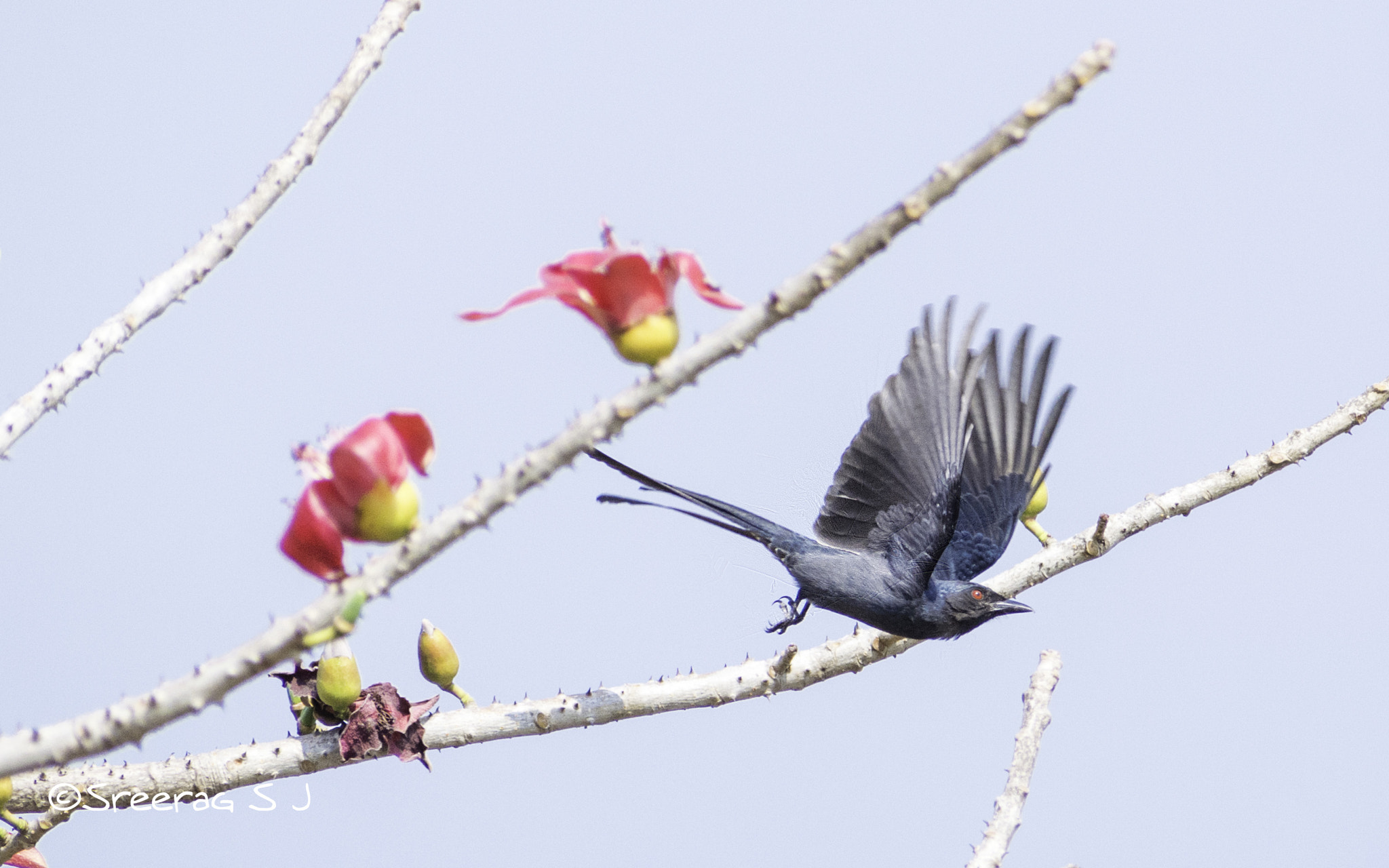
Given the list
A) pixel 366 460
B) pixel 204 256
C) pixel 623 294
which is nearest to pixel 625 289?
pixel 623 294

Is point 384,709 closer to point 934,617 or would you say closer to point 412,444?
point 412,444

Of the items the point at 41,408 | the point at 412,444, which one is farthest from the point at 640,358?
the point at 41,408

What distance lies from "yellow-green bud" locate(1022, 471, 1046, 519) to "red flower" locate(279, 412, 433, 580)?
212 cm

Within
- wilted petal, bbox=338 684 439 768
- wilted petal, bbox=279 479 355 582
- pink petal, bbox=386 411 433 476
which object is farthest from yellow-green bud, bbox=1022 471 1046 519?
wilted petal, bbox=279 479 355 582

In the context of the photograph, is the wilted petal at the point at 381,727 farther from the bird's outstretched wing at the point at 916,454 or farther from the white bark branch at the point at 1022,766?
the bird's outstretched wing at the point at 916,454

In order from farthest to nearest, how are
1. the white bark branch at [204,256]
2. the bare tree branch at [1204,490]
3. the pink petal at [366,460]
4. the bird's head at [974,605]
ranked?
the bird's head at [974,605] < the bare tree branch at [1204,490] < the white bark branch at [204,256] < the pink petal at [366,460]

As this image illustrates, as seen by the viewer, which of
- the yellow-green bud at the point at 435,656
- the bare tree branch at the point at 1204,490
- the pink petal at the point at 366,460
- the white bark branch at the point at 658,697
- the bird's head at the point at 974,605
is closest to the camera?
the pink petal at the point at 366,460

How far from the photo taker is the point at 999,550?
3.69m

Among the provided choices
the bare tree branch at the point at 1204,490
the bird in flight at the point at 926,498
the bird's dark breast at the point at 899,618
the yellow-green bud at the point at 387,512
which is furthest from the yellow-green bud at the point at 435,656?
the bare tree branch at the point at 1204,490

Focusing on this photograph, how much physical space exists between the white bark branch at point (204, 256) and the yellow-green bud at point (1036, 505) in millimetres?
2043

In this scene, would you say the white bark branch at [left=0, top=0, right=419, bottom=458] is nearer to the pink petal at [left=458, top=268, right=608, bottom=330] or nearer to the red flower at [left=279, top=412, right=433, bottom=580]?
the red flower at [left=279, top=412, right=433, bottom=580]

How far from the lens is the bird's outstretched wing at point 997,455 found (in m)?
3.53

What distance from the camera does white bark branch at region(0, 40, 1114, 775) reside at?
4.59 feet

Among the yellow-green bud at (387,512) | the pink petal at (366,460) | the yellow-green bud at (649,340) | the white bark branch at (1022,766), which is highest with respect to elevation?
the yellow-green bud at (649,340)
